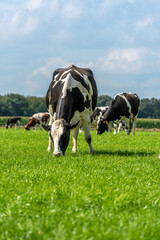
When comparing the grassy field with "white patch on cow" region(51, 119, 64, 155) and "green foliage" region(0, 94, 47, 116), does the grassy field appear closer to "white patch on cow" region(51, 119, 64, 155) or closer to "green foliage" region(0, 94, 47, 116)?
"white patch on cow" region(51, 119, 64, 155)

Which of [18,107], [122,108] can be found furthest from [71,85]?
[18,107]

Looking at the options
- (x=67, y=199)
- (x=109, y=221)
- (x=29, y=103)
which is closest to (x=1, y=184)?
(x=67, y=199)

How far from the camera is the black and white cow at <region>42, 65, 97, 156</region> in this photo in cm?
880

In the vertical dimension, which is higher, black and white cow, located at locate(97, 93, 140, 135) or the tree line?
the tree line

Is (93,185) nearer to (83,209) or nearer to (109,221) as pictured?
(83,209)

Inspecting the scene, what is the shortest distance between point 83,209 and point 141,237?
1.03 meters

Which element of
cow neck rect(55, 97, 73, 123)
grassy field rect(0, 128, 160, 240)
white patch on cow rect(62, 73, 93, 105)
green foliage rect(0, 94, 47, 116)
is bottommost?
grassy field rect(0, 128, 160, 240)

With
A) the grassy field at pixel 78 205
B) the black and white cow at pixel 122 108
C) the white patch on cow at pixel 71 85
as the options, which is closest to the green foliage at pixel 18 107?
the black and white cow at pixel 122 108

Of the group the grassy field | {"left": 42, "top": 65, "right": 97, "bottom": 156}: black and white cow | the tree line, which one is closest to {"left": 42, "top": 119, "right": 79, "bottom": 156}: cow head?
{"left": 42, "top": 65, "right": 97, "bottom": 156}: black and white cow

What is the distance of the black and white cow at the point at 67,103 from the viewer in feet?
28.9

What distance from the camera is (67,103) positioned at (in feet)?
31.3

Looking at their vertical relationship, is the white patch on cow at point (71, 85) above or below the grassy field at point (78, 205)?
above

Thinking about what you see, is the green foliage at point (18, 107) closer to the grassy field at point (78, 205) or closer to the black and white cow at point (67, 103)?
the black and white cow at point (67, 103)

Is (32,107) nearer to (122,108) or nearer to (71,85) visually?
(122,108)
